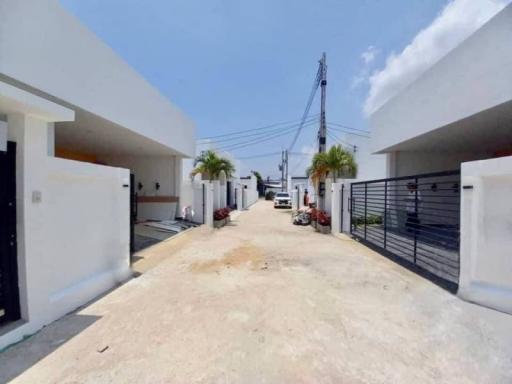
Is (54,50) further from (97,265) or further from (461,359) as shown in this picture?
(461,359)

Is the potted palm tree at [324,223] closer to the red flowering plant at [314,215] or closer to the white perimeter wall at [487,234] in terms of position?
the red flowering plant at [314,215]

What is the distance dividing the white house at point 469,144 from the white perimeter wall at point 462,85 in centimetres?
2

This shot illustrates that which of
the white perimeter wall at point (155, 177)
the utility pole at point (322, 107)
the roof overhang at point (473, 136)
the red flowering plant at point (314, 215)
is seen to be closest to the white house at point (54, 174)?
the white perimeter wall at point (155, 177)

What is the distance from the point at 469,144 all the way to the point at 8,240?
12.6 meters

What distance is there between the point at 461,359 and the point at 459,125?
6.51 m

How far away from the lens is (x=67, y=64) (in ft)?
17.4

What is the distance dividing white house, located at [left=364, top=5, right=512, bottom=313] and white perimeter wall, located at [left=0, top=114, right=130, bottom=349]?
5.55 m

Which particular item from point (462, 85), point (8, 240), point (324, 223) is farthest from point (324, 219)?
point (8, 240)

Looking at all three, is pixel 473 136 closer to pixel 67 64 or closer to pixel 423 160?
pixel 423 160

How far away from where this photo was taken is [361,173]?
64.8 ft

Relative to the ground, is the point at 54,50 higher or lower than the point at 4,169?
higher

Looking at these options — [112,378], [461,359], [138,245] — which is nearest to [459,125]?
[461,359]

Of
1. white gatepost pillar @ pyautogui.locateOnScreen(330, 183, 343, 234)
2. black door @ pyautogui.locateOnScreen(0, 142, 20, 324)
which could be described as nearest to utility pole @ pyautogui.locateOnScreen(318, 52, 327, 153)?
white gatepost pillar @ pyautogui.locateOnScreen(330, 183, 343, 234)

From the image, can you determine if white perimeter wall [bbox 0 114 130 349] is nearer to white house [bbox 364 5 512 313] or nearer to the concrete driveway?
the concrete driveway
